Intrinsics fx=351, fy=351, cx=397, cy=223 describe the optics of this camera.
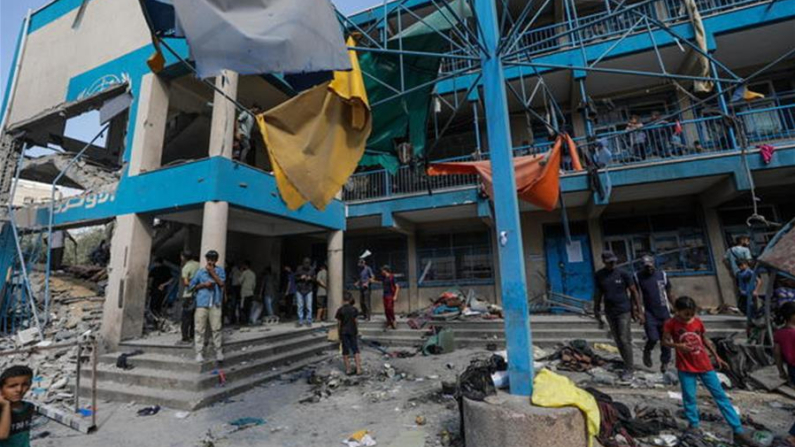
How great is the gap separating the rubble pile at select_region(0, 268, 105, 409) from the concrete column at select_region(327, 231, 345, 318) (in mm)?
5400

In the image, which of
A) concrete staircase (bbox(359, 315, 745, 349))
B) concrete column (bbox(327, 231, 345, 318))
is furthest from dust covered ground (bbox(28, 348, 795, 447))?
concrete column (bbox(327, 231, 345, 318))

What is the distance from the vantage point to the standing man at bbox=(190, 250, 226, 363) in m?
5.90

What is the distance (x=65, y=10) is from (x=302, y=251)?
10.5 m

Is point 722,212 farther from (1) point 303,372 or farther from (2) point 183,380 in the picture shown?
(2) point 183,380

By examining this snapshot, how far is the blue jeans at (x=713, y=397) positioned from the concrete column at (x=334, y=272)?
8169 mm

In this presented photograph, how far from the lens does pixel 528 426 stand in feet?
8.91

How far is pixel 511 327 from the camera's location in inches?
127

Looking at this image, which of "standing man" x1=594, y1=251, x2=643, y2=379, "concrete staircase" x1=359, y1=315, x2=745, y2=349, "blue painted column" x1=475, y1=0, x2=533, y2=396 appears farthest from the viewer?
"concrete staircase" x1=359, y1=315, x2=745, y2=349

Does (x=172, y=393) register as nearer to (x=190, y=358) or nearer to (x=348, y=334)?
(x=190, y=358)

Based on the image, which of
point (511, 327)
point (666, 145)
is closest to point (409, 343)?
point (511, 327)

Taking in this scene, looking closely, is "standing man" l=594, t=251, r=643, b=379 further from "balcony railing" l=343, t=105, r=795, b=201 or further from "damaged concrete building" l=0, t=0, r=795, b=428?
"balcony railing" l=343, t=105, r=795, b=201

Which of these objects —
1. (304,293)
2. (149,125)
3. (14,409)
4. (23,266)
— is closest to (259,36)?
(14,409)

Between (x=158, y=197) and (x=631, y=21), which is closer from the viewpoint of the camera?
(x=158, y=197)

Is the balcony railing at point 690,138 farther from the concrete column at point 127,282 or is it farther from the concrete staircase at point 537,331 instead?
the concrete column at point 127,282
